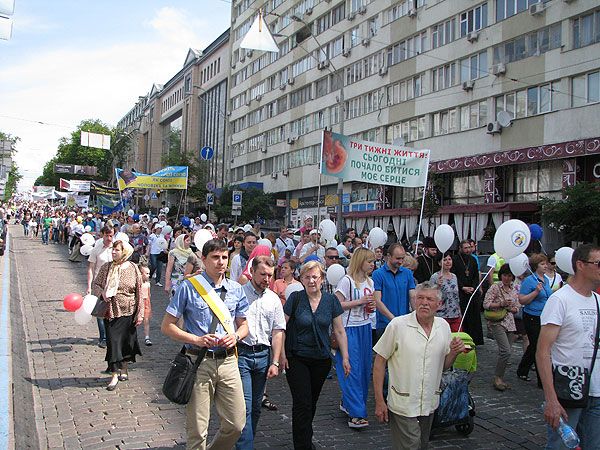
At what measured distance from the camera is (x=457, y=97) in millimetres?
32219

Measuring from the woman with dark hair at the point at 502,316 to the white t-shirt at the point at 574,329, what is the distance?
382 centimetres

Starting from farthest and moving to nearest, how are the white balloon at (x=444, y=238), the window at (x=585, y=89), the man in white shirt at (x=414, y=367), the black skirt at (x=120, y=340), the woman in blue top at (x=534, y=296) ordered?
the window at (x=585, y=89) → the white balloon at (x=444, y=238) → the woman in blue top at (x=534, y=296) → the black skirt at (x=120, y=340) → the man in white shirt at (x=414, y=367)

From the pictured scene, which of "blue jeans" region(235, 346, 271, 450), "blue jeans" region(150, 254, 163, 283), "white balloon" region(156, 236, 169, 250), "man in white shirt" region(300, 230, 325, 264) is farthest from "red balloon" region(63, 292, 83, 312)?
"blue jeans" region(150, 254, 163, 283)

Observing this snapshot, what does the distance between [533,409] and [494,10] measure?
27355mm

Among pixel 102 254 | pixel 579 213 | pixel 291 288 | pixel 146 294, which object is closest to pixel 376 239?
pixel 102 254

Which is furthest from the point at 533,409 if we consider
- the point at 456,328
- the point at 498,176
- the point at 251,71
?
the point at 251,71

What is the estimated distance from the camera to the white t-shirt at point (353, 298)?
626 centimetres

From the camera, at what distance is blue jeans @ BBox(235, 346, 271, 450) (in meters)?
4.64

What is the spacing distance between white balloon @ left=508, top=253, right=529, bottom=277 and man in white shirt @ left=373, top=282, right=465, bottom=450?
16.4ft

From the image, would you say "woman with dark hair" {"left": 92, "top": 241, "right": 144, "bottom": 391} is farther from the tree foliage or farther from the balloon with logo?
the tree foliage

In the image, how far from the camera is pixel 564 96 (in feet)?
86.6

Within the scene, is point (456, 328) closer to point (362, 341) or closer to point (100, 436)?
point (362, 341)

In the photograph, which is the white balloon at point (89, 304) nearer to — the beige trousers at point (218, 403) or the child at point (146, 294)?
the child at point (146, 294)

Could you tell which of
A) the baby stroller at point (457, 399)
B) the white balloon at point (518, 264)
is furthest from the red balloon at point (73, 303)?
the white balloon at point (518, 264)
